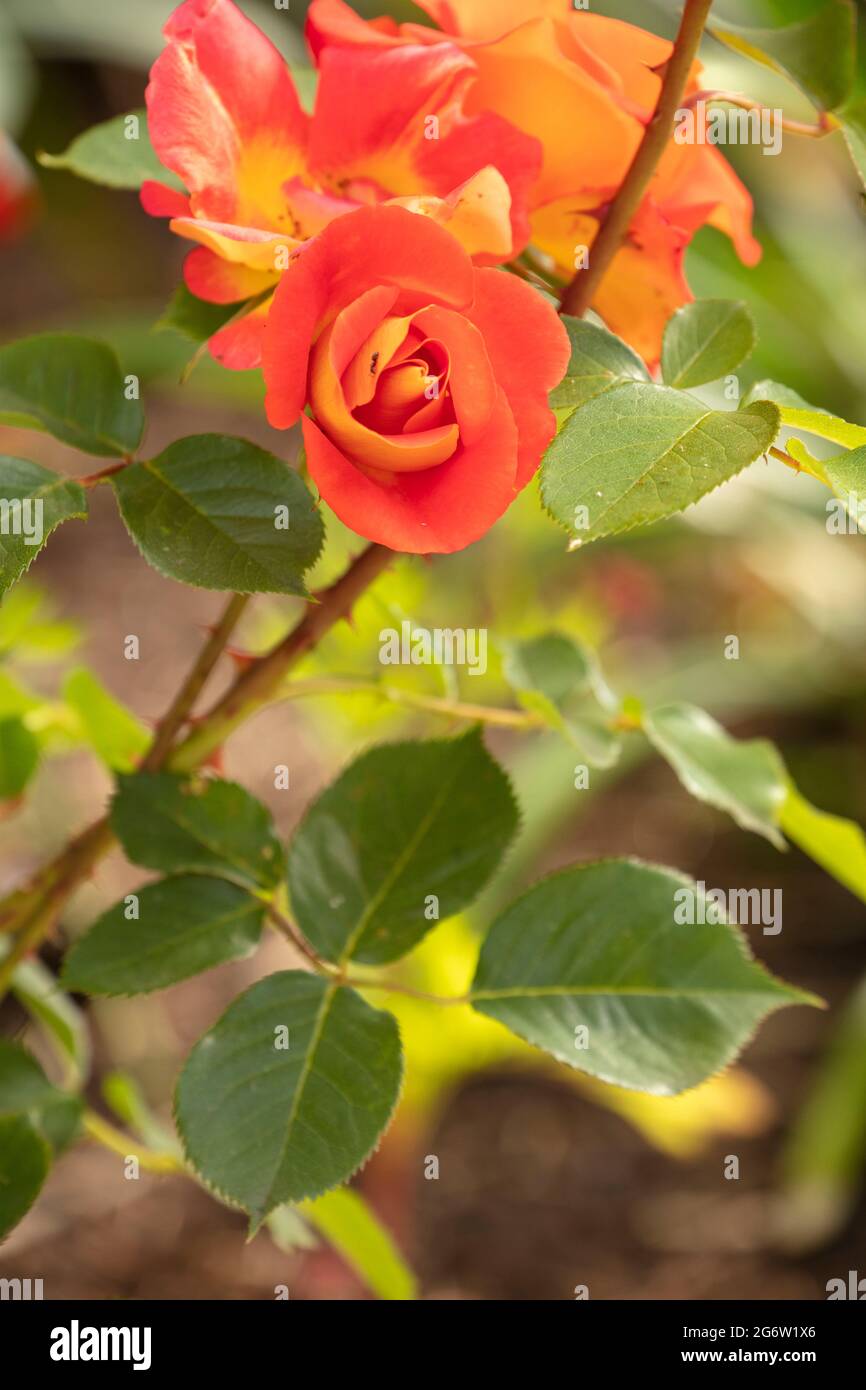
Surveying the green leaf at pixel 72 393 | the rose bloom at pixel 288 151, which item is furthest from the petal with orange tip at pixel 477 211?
the green leaf at pixel 72 393

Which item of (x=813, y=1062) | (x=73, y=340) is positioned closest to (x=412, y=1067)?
(x=813, y=1062)

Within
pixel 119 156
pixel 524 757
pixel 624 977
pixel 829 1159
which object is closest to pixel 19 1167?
pixel 624 977

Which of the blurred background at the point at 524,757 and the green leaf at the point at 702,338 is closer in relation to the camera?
the green leaf at the point at 702,338

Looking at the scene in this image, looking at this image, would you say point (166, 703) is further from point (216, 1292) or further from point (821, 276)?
point (821, 276)

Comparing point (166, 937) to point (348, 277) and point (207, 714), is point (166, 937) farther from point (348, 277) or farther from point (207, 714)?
point (348, 277)

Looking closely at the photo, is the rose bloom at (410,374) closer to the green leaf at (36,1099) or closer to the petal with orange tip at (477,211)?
the petal with orange tip at (477,211)

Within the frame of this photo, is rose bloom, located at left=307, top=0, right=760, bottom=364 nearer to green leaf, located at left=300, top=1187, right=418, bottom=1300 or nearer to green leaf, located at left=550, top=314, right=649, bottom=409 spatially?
green leaf, located at left=550, top=314, right=649, bottom=409

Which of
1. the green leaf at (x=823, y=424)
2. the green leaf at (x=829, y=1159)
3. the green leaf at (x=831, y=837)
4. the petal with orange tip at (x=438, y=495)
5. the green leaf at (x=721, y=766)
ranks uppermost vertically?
the green leaf at (x=823, y=424)
